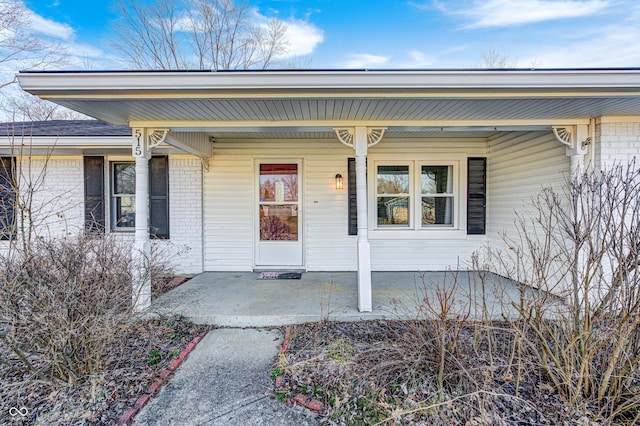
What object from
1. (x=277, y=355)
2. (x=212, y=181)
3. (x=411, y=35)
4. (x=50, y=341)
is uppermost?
(x=411, y=35)

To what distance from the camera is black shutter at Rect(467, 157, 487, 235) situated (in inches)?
230

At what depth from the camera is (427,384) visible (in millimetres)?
2301

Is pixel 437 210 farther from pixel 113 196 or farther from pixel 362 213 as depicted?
pixel 113 196

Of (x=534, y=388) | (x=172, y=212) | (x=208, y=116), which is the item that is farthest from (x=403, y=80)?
(x=172, y=212)

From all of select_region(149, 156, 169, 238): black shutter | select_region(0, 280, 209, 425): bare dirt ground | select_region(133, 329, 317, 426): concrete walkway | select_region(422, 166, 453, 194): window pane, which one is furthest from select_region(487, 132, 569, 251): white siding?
select_region(149, 156, 169, 238): black shutter

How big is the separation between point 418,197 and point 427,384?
406cm

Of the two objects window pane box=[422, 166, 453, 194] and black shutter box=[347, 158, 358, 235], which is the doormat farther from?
window pane box=[422, 166, 453, 194]

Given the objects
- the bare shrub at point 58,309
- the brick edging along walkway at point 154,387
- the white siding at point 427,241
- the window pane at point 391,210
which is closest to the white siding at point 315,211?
the white siding at point 427,241

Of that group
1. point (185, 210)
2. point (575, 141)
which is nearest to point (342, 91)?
point (575, 141)

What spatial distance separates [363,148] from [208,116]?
6.47 feet

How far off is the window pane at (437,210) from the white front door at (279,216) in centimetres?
247

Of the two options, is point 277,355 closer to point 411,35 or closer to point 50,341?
point 50,341

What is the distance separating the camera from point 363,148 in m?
3.86

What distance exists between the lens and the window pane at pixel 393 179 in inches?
234
